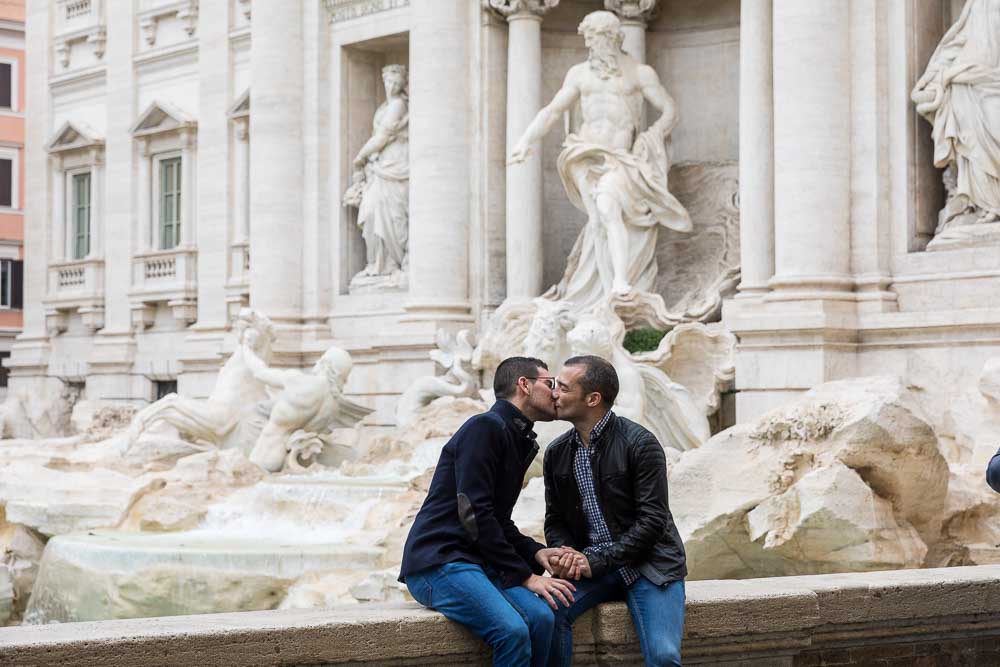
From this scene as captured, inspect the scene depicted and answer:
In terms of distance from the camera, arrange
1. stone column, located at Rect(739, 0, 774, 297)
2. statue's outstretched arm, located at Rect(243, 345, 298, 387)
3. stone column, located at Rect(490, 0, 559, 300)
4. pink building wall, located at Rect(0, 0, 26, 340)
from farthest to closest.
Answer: pink building wall, located at Rect(0, 0, 26, 340), stone column, located at Rect(490, 0, 559, 300), statue's outstretched arm, located at Rect(243, 345, 298, 387), stone column, located at Rect(739, 0, 774, 297)

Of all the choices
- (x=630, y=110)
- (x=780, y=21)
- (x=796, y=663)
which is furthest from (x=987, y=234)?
(x=796, y=663)

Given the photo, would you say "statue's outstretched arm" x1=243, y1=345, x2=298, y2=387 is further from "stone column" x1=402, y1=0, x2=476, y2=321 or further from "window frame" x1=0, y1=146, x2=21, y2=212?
"window frame" x1=0, y1=146, x2=21, y2=212

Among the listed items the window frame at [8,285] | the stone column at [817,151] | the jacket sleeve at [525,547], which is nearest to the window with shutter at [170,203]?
the window frame at [8,285]

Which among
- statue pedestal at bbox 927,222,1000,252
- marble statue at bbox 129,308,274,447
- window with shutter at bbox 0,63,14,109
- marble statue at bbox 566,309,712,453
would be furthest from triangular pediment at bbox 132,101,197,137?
statue pedestal at bbox 927,222,1000,252

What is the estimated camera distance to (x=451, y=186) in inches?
731

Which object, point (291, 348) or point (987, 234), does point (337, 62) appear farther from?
point (987, 234)

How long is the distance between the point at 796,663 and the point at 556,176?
12869mm

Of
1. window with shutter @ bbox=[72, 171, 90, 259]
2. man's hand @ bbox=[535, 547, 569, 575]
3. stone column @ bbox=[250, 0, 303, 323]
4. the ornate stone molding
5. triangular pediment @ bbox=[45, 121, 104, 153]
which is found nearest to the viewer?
man's hand @ bbox=[535, 547, 569, 575]

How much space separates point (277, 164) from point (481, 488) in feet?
51.2

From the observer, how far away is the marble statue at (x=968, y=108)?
14.2 m

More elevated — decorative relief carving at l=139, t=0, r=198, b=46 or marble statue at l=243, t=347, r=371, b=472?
decorative relief carving at l=139, t=0, r=198, b=46

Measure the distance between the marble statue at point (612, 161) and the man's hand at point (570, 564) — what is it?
35.7ft

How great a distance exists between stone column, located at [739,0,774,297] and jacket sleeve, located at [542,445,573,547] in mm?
9903

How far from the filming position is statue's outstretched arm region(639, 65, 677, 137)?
1717 centimetres
